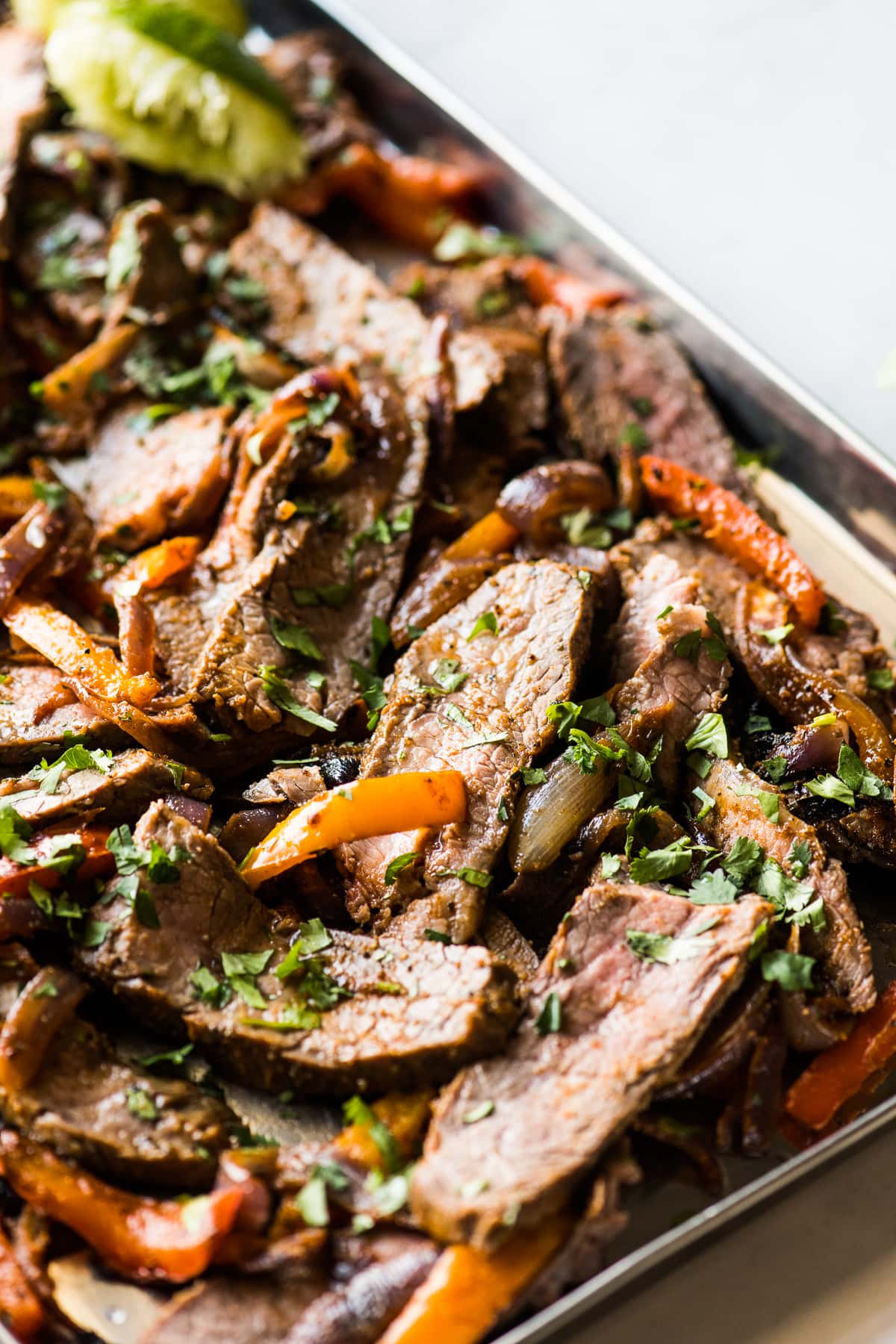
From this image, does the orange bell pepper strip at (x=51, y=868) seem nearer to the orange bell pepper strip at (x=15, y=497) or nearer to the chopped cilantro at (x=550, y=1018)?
the chopped cilantro at (x=550, y=1018)

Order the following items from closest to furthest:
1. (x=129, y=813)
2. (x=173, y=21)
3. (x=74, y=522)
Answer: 1. (x=129, y=813)
2. (x=74, y=522)
3. (x=173, y=21)

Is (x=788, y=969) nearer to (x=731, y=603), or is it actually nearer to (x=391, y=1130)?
(x=391, y=1130)

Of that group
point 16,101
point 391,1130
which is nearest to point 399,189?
point 16,101

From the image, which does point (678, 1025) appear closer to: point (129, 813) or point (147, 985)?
point (147, 985)

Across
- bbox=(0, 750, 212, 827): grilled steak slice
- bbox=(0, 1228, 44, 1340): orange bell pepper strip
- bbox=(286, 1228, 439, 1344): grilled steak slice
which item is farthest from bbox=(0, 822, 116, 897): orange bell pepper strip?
bbox=(286, 1228, 439, 1344): grilled steak slice

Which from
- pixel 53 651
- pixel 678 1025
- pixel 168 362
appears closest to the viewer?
pixel 678 1025

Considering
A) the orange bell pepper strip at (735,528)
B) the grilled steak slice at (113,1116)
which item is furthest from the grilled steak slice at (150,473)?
the grilled steak slice at (113,1116)

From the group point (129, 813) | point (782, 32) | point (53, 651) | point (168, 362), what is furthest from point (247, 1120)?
point (782, 32)

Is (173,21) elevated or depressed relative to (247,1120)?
elevated
